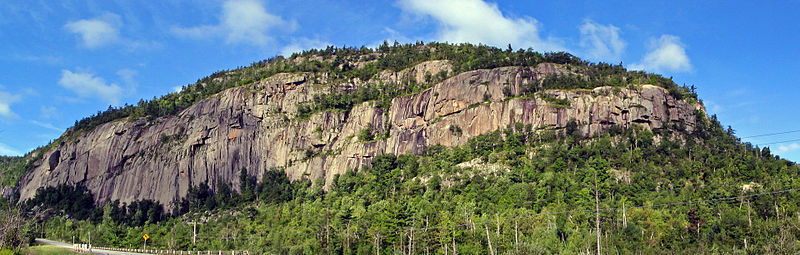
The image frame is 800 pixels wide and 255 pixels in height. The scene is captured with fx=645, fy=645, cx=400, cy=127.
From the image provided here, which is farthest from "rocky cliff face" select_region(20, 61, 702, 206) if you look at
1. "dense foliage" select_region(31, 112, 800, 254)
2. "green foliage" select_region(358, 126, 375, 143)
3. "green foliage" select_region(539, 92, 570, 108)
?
"dense foliage" select_region(31, 112, 800, 254)

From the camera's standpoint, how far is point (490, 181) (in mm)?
146625

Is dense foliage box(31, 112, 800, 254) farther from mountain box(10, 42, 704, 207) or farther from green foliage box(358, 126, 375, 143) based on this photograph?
green foliage box(358, 126, 375, 143)

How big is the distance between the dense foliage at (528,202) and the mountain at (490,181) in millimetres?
422

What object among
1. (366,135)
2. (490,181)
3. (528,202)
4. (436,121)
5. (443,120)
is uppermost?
(443,120)

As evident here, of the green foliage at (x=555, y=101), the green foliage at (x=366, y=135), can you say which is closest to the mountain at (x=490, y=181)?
the green foliage at (x=555, y=101)

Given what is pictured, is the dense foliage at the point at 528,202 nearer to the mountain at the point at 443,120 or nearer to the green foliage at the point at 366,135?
the mountain at the point at 443,120

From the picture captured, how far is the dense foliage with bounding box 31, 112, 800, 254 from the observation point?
95000mm

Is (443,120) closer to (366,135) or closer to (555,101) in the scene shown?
(366,135)

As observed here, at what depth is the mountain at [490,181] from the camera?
10031cm

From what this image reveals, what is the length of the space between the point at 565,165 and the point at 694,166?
26856 mm

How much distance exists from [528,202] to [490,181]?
27605mm

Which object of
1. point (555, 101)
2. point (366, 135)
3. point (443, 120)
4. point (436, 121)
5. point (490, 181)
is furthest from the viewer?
point (366, 135)

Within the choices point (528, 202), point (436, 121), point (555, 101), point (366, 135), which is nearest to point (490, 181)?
point (528, 202)

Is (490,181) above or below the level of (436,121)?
below
